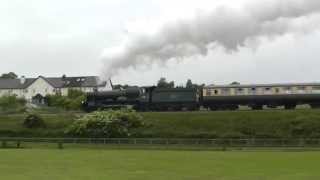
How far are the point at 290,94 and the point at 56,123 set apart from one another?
28527 millimetres

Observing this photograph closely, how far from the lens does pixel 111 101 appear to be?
270 feet

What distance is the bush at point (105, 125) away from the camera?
74.0 metres

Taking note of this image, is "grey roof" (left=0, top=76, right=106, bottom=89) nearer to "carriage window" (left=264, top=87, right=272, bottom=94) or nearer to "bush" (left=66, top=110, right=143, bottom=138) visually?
"carriage window" (left=264, top=87, right=272, bottom=94)

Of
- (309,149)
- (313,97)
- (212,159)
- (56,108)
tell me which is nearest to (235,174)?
(212,159)

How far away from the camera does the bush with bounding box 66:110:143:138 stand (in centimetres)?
7400

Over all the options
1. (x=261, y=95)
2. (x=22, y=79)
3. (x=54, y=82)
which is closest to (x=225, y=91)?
(x=261, y=95)

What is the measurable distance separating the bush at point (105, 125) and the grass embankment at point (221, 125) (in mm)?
1279

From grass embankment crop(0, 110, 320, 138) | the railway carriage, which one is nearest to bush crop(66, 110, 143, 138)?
grass embankment crop(0, 110, 320, 138)

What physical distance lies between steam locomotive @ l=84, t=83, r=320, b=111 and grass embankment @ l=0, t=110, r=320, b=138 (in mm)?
4051

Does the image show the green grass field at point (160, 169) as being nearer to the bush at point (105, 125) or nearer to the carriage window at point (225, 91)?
the bush at point (105, 125)

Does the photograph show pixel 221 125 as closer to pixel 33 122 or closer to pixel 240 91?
pixel 240 91

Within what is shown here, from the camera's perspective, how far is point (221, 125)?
2864 inches

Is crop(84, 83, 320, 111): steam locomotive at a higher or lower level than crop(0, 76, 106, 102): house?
lower

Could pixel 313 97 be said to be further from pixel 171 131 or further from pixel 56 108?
pixel 56 108
